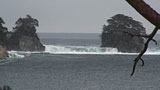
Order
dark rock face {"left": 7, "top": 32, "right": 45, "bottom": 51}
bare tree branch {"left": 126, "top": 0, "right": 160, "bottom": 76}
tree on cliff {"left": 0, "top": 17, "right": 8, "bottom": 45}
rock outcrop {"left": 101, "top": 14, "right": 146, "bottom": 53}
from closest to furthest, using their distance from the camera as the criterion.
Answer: bare tree branch {"left": 126, "top": 0, "right": 160, "bottom": 76}
tree on cliff {"left": 0, "top": 17, "right": 8, "bottom": 45}
dark rock face {"left": 7, "top": 32, "right": 45, "bottom": 51}
rock outcrop {"left": 101, "top": 14, "right": 146, "bottom": 53}

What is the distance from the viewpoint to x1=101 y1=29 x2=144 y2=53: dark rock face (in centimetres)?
12082

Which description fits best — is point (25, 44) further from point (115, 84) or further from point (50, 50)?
point (115, 84)

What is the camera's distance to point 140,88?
1756 inches

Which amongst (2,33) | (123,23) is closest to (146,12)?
(2,33)

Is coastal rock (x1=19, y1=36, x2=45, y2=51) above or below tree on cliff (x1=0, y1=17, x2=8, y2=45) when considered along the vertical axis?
below

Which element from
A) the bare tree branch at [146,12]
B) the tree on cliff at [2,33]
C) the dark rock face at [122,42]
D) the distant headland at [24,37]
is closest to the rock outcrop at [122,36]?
the dark rock face at [122,42]

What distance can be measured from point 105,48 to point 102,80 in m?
74.2

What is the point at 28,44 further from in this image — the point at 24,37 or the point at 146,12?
the point at 146,12

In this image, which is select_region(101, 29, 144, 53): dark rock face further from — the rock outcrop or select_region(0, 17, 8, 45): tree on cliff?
select_region(0, 17, 8, 45): tree on cliff

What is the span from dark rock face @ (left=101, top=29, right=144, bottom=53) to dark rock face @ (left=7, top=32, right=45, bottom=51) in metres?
18.1

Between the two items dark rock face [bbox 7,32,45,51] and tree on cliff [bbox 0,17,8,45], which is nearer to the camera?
tree on cliff [bbox 0,17,8,45]

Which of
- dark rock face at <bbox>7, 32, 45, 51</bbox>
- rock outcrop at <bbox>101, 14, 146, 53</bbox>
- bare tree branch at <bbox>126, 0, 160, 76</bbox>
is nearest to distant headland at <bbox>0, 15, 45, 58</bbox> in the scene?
dark rock face at <bbox>7, 32, 45, 51</bbox>

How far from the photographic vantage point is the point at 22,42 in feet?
385

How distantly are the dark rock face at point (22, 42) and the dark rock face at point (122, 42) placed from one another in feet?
59.3
